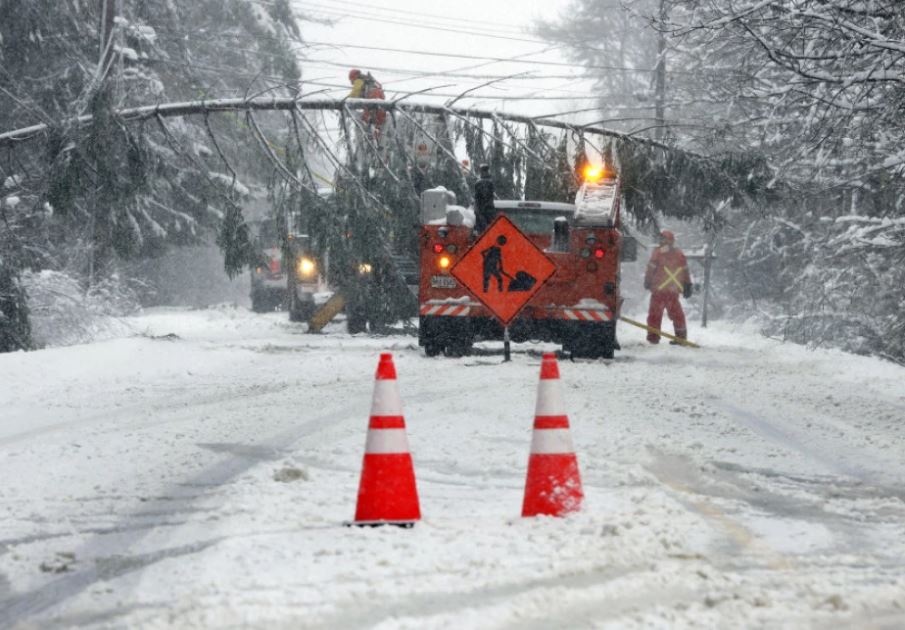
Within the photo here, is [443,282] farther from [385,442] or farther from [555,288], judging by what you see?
[385,442]

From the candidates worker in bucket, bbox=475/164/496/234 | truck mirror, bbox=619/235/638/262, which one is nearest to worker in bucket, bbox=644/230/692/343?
truck mirror, bbox=619/235/638/262

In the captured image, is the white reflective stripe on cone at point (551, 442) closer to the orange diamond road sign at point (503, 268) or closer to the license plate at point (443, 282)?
the orange diamond road sign at point (503, 268)

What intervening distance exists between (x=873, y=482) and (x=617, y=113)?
46.0 m

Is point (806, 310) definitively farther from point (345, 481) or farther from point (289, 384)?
point (345, 481)

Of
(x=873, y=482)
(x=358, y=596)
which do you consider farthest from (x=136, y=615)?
(x=873, y=482)

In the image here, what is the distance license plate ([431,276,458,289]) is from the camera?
15.0 metres

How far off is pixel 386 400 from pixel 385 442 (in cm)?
21

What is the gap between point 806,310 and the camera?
2048cm

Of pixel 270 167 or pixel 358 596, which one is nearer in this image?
pixel 358 596

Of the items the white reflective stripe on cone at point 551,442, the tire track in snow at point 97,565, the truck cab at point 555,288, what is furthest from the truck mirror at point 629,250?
the white reflective stripe on cone at point 551,442

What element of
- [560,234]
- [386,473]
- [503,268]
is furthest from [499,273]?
[386,473]

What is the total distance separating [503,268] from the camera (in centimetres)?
1298

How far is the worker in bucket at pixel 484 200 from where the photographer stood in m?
14.4

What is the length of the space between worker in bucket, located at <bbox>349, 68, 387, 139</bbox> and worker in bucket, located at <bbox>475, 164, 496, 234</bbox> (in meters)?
3.85
